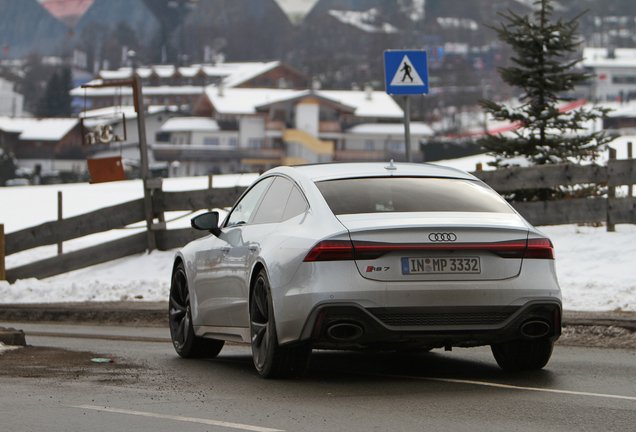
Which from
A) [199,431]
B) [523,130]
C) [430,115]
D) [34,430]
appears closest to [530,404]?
[199,431]

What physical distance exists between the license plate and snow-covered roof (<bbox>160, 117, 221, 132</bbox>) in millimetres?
92707

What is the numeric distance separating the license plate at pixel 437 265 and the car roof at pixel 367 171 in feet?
3.30

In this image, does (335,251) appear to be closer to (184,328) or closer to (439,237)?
(439,237)

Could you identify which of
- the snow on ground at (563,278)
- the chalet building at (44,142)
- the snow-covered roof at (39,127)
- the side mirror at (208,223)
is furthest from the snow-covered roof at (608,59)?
the side mirror at (208,223)

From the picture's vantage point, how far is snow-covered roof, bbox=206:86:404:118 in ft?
317

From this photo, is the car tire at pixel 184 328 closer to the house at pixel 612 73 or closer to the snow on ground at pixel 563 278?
the snow on ground at pixel 563 278

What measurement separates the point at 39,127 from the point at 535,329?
112487 millimetres

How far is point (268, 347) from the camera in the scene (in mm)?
6449

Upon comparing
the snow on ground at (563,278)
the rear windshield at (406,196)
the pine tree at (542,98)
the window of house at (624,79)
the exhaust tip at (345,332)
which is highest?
the window of house at (624,79)

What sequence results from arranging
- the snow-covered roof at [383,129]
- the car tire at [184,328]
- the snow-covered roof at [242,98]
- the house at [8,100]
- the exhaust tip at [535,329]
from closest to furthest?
the exhaust tip at [535,329] < the car tire at [184,328] < the snow-covered roof at [383,129] < the snow-covered roof at [242,98] < the house at [8,100]

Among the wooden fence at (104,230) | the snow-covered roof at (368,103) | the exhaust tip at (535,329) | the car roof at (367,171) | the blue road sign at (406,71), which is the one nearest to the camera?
the exhaust tip at (535,329)

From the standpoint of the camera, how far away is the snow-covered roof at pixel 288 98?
96562 mm

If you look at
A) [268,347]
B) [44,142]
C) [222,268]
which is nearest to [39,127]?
[44,142]

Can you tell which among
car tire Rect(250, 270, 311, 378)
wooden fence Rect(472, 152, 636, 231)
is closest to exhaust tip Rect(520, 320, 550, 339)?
car tire Rect(250, 270, 311, 378)
